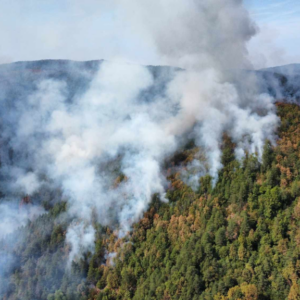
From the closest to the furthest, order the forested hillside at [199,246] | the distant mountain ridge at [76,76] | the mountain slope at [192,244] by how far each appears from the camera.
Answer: the forested hillside at [199,246], the mountain slope at [192,244], the distant mountain ridge at [76,76]

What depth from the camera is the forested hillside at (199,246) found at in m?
47.1

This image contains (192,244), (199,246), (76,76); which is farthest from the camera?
(76,76)

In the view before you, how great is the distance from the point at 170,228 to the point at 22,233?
33900 millimetres

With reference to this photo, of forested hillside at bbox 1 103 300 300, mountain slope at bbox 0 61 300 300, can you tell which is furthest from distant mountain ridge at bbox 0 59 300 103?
forested hillside at bbox 1 103 300 300

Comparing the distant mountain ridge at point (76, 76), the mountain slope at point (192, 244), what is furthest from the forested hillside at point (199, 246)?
the distant mountain ridge at point (76, 76)

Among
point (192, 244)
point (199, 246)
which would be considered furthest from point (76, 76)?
point (199, 246)

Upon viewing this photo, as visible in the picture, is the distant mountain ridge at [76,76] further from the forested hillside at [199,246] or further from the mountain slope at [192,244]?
the forested hillside at [199,246]

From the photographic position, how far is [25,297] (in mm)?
58531

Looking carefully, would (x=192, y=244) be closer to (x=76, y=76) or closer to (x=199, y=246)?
(x=199, y=246)

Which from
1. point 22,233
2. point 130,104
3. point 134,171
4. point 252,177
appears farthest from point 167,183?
point 130,104

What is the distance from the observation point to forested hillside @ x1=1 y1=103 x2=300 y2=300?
47.1 m

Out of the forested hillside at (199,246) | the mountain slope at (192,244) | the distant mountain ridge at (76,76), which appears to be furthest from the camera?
the distant mountain ridge at (76,76)

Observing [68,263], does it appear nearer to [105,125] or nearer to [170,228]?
[170,228]

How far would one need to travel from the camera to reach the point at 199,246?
52.6 meters
